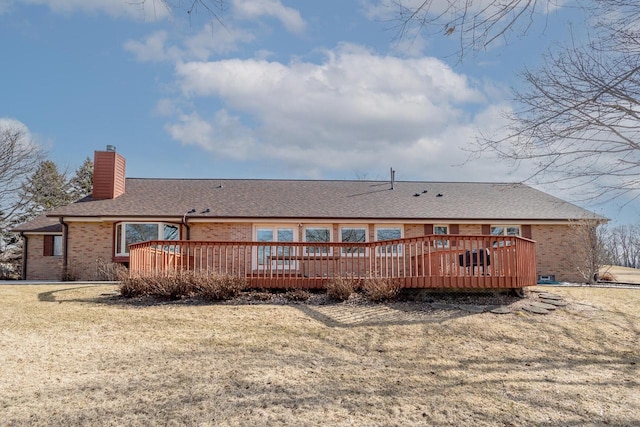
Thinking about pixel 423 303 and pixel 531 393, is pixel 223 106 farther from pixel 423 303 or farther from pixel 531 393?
pixel 531 393

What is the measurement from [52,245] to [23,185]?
12.2 metres

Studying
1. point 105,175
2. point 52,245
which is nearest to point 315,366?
point 105,175

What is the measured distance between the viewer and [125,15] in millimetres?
3650

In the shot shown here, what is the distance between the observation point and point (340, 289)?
32.3 feet

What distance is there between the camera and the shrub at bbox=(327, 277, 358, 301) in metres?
9.82

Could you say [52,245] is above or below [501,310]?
above

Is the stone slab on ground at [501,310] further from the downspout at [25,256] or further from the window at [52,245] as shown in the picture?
the downspout at [25,256]

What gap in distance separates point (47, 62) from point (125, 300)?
18.5ft

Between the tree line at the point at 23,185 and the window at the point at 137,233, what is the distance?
24.1 feet

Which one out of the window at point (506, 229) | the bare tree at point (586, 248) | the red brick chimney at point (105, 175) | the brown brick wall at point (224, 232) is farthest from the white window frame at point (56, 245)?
the bare tree at point (586, 248)

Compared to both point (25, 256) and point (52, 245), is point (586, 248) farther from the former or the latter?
point (25, 256)

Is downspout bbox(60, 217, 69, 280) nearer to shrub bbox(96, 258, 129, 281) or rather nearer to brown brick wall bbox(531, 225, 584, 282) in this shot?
shrub bbox(96, 258, 129, 281)

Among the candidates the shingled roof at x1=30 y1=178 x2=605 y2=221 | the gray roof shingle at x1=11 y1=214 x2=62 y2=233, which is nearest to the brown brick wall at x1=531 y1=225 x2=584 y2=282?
the shingled roof at x1=30 y1=178 x2=605 y2=221

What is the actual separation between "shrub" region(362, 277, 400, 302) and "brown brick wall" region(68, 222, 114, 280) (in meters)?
12.3
